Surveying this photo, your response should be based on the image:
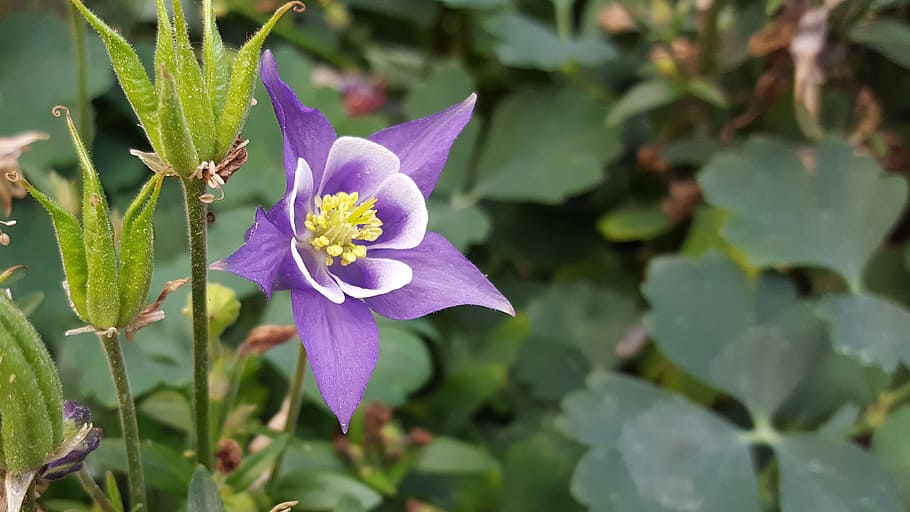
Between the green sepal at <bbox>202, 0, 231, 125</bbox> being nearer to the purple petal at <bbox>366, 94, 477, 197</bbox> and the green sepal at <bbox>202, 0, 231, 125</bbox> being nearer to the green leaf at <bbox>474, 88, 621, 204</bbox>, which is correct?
the purple petal at <bbox>366, 94, 477, 197</bbox>

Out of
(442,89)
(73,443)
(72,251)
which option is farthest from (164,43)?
(442,89)

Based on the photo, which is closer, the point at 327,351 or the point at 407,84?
the point at 327,351

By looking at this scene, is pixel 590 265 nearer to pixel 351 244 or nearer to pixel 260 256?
pixel 351 244

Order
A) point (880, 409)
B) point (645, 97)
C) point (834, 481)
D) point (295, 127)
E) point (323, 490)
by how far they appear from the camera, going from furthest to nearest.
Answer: point (645, 97) < point (880, 409) < point (834, 481) < point (323, 490) < point (295, 127)

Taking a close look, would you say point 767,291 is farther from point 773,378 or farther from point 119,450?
point 119,450

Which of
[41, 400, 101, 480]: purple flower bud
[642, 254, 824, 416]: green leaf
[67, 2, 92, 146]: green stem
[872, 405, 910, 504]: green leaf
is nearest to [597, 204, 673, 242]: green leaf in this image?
[642, 254, 824, 416]: green leaf

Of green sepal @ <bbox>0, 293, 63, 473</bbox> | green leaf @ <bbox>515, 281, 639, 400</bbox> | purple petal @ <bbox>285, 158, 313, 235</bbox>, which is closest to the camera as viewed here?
green sepal @ <bbox>0, 293, 63, 473</bbox>

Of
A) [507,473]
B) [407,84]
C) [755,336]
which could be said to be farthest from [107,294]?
[407,84]
